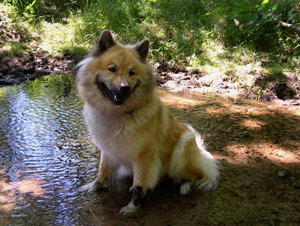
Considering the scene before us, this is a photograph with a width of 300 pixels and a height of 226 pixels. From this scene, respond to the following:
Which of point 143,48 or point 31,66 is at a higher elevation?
point 143,48

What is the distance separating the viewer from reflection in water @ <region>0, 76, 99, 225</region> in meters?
2.64

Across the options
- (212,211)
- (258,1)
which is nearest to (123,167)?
(212,211)

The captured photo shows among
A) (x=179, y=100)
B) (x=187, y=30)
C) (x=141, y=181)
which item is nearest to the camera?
(x=141, y=181)

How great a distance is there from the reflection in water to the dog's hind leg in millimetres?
114

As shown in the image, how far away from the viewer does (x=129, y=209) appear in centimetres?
272

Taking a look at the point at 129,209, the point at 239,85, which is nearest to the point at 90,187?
the point at 129,209

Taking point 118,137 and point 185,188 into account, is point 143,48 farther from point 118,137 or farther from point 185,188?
point 185,188

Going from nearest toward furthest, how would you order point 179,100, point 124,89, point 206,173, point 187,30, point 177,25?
point 124,89, point 206,173, point 179,100, point 187,30, point 177,25

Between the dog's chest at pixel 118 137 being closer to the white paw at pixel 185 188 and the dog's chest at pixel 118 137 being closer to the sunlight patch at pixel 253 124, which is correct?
the white paw at pixel 185 188

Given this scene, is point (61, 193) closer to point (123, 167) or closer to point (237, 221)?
point (123, 167)

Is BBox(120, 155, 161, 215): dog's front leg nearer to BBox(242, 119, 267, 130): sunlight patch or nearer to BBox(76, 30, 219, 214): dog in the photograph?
BBox(76, 30, 219, 214): dog

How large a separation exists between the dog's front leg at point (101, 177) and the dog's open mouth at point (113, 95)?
663 millimetres

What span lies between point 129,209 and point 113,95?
1.07 m

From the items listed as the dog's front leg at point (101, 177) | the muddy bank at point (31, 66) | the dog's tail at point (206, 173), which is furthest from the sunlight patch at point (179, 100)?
the muddy bank at point (31, 66)
